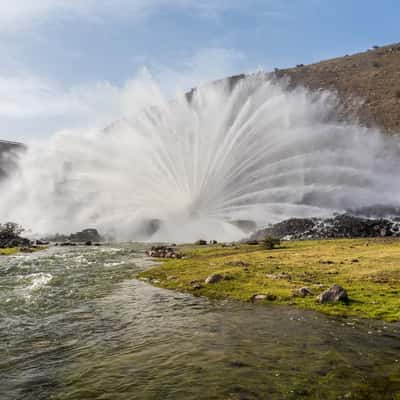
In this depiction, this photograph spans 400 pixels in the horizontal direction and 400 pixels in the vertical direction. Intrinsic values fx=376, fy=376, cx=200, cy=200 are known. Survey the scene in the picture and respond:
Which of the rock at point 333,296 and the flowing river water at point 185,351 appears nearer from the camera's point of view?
the flowing river water at point 185,351

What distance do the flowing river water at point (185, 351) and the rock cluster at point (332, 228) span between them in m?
41.5

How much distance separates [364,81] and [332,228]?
111 metres

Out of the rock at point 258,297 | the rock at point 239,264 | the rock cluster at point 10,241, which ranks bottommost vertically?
the rock at point 258,297

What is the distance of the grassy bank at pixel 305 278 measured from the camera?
63.3 ft

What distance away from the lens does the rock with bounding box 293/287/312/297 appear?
2125 centimetres

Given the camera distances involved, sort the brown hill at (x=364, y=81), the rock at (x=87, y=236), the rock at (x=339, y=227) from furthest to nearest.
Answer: the brown hill at (x=364, y=81), the rock at (x=87, y=236), the rock at (x=339, y=227)

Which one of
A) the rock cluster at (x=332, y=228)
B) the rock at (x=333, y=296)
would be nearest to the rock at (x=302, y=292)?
the rock at (x=333, y=296)

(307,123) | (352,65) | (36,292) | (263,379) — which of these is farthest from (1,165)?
(352,65)

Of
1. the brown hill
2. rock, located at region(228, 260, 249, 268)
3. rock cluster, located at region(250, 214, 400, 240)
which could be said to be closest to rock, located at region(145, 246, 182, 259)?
rock, located at region(228, 260, 249, 268)

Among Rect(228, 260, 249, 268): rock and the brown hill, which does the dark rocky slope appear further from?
Rect(228, 260, 249, 268): rock

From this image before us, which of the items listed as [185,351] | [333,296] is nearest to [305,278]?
[333,296]

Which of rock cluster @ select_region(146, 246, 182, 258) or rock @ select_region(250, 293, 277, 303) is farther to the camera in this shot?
rock cluster @ select_region(146, 246, 182, 258)

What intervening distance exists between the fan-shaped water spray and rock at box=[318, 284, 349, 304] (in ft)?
151

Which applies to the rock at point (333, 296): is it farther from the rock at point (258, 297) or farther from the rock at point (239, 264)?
the rock at point (239, 264)
